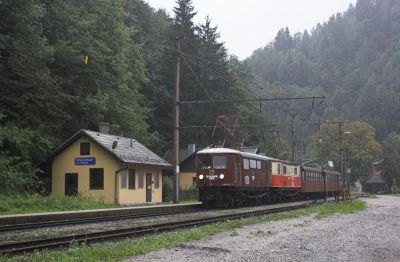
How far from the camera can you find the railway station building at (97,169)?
108 feet

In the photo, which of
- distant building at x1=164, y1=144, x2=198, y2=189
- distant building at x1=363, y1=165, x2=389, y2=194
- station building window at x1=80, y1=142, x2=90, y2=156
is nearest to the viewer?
station building window at x1=80, y1=142, x2=90, y2=156

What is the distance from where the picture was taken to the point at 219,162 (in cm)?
2984

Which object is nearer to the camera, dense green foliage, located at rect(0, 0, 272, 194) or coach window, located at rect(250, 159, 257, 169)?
coach window, located at rect(250, 159, 257, 169)

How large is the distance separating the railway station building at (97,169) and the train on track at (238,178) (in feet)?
17.7

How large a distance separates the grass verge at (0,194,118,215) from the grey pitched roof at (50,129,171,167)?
15.3ft

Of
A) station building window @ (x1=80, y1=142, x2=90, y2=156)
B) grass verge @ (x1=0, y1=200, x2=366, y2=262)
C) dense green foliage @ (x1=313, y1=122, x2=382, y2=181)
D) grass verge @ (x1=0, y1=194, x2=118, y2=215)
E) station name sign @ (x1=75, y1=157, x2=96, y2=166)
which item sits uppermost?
dense green foliage @ (x1=313, y1=122, x2=382, y2=181)

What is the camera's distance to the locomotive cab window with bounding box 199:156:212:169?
30.2m

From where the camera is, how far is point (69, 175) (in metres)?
34.2

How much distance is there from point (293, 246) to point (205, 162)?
57.1 feet

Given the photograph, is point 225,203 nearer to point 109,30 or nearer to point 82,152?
point 82,152

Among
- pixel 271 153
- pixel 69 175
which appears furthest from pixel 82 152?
pixel 271 153

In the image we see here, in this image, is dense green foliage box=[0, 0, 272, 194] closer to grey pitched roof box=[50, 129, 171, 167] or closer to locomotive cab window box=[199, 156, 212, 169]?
grey pitched roof box=[50, 129, 171, 167]

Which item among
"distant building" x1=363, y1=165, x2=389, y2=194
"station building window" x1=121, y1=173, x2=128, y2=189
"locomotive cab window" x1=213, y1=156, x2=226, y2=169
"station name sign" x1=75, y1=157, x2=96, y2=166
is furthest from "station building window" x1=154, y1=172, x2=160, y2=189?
"distant building" x1=363, y1=165, x2=389, y2=194

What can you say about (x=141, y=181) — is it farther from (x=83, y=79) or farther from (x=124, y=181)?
(x=83, y=79)
